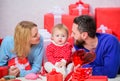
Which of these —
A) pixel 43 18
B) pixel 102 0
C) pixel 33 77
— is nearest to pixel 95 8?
pixel 102 0

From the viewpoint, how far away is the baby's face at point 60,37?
2.06 meters

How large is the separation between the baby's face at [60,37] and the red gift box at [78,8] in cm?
123

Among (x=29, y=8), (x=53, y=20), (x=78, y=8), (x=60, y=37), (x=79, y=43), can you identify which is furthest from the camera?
(x=29, y=8)

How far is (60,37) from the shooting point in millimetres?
2070

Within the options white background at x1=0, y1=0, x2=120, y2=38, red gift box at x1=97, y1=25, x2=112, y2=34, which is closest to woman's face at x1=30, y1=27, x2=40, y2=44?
red gift box at x1=97, y1=25, x2=112, y2=34

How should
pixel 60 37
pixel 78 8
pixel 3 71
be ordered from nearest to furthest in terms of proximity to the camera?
pixel 3 71, pixel 60 37, pixel 78 8

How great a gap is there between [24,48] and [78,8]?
142cm

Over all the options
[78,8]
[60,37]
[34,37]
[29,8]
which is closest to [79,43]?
[60,37]

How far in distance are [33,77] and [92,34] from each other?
1.63ft

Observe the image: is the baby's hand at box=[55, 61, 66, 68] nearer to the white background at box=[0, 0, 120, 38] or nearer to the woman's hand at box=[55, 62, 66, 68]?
the woman's hand at box=[55, 62, 66, 68]

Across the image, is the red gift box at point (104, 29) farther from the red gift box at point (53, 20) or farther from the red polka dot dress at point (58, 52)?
the red polka dot dress at point (58, 52)

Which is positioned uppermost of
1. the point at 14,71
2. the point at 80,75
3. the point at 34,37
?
the point at 34,37

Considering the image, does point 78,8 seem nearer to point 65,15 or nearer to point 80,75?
point 65,15

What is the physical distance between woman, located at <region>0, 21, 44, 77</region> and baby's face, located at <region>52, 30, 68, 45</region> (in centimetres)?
12
